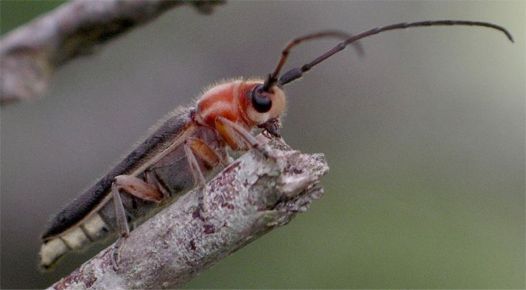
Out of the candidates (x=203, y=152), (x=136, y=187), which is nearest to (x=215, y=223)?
(x=203, y=152)

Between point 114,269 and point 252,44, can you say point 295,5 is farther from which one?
point 114,269

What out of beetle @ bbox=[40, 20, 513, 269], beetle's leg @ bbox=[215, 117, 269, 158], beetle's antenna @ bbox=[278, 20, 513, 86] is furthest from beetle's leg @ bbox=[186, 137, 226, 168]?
beetle's antenna @ bbox=[278, 20, 513, 86]

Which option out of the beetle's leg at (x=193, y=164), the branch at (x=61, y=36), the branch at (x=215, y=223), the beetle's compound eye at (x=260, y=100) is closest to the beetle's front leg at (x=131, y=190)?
the beetle's leg at (x=193, y=164)

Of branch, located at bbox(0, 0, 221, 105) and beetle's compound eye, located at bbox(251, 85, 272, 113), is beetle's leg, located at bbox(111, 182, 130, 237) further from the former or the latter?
branch, located at bbox(0, 0, 221, 105)

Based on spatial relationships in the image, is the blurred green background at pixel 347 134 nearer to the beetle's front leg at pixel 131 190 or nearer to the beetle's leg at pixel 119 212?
the beetle's front leg at pixel 131 190

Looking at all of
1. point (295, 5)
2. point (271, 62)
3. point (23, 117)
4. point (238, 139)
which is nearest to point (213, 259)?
point (238, 139)
